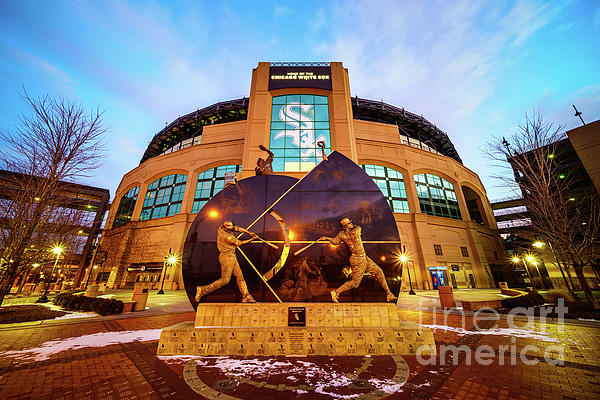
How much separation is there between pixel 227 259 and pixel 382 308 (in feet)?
13.8

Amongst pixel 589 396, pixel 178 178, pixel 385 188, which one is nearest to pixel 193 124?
pixel 178 178

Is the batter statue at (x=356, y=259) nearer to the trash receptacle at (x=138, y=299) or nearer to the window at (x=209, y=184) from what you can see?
the trash receptacle at (x=138, y=299)

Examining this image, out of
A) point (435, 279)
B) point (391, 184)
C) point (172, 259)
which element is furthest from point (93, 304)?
point (391, 184)

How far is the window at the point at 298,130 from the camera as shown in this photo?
19.6 metres

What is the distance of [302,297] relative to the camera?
241 inches

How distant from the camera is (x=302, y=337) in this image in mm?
4746

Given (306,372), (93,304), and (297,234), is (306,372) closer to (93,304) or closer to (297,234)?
(297,234)

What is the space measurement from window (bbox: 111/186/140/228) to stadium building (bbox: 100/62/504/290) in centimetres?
19

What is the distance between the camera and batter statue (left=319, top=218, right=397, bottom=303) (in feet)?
19.4

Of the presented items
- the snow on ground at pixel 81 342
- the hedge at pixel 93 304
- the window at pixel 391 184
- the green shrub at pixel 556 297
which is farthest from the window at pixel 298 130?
the green shrub at pixel 556 297

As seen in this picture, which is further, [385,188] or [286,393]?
[385,188]

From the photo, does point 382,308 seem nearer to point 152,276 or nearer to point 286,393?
point 286,393

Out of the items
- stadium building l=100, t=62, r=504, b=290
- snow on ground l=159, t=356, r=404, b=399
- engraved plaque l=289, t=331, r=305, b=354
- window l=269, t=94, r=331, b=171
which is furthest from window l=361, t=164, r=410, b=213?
snow on ground l=159, t=356, r=404, b=399

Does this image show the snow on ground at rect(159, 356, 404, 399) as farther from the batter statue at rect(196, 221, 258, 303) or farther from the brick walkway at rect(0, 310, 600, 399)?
the batter statue at rect(196, 221, 258, 303)
